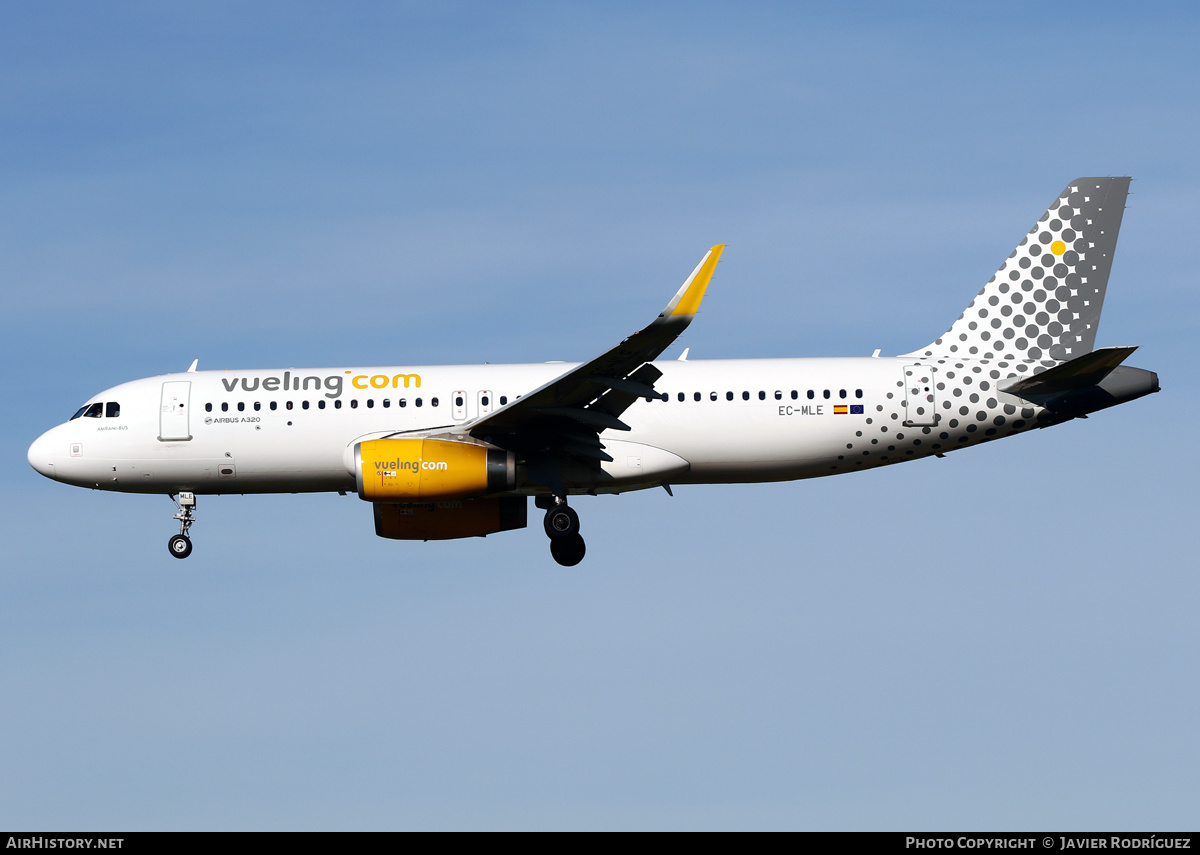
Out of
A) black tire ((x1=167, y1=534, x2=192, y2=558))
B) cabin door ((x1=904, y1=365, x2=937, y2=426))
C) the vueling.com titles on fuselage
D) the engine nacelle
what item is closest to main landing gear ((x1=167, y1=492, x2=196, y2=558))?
black tire ((x1=167, y1=534, x2=192, y2=558))

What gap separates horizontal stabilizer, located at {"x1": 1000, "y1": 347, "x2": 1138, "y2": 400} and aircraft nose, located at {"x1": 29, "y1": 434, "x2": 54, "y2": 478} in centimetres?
1846

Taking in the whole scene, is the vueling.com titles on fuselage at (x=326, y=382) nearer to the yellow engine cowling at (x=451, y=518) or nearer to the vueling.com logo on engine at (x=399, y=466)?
the yellow engine cowling at (x=451, y=518)

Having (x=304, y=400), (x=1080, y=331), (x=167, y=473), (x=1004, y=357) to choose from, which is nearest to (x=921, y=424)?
(x=1004, y=357)

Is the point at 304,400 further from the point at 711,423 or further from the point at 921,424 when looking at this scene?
the point at 921,424

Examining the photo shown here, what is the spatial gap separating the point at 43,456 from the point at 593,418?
1137 centimetres

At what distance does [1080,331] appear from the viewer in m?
26.7

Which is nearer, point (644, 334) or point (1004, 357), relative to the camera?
point (644, 334)

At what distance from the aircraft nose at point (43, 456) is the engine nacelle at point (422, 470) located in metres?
7.36

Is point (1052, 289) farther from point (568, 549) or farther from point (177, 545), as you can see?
point (177, 545)

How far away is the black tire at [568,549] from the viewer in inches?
1001

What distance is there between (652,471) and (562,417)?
7.41 feet

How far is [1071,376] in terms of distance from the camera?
2475 cm

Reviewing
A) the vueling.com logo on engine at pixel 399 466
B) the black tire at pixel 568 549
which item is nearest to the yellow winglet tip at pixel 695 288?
the vueling.com logo on engine at pixel 399 466
